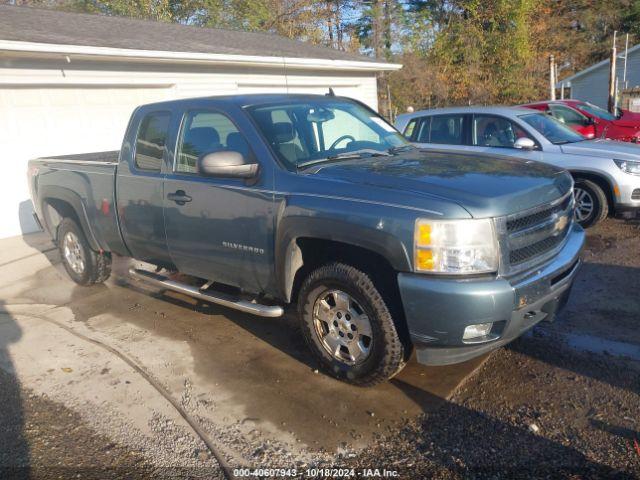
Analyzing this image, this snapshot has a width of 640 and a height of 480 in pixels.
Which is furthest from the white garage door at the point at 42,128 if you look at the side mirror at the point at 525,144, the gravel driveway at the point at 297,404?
the side mirror at the point at 525,144

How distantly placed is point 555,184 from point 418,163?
941 mm

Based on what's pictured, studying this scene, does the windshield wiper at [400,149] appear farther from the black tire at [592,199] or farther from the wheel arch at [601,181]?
the black tire at [592,199]

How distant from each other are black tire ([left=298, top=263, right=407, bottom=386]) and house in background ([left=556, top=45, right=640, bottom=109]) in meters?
29.5

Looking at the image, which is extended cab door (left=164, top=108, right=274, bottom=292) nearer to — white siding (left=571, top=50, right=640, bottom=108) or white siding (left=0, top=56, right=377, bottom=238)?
white siding (left=0, top=56, right=377, bottom=238)

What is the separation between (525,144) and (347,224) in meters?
4.90

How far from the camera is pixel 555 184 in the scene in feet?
12.1

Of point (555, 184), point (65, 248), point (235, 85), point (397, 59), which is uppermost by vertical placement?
point (397, 59)

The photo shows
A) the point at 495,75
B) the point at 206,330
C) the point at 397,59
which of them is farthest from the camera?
the point at 397,59

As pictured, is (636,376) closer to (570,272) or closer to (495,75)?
(570,272)

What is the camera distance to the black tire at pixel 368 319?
3.36 metres

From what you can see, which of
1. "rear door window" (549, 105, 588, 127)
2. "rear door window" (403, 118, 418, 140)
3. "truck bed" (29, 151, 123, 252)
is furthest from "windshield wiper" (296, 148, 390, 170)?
"rear door window" (549, 105, 588, 127)

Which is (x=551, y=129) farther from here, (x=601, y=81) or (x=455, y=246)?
(x=601, y=81)

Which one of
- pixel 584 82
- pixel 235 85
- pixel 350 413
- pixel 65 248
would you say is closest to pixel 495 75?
pixel 584 82

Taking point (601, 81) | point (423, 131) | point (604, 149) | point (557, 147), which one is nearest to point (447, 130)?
point (423, 131)
